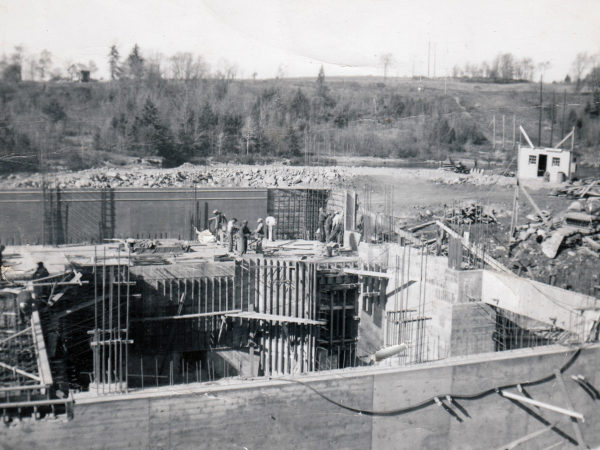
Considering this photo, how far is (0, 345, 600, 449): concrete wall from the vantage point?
1025 centimetres

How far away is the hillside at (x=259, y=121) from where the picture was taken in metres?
29.7

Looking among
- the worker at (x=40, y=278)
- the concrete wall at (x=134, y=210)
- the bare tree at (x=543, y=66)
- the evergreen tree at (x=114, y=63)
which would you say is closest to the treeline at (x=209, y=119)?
the evergreen tree at (x=114, y=63)

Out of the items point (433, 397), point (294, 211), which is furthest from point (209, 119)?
point (433, 397)

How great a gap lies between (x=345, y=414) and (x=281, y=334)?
3.81 metres

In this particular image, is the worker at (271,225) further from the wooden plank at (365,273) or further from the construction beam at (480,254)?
the construction beam at (480,254)

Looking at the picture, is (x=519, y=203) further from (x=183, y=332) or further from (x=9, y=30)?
(x=9, y=30)

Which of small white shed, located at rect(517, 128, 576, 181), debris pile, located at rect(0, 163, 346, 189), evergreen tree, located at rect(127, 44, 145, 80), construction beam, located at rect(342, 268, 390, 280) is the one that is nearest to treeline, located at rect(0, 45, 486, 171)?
evergreen tree, located at rect(127, 44, 145, 80)

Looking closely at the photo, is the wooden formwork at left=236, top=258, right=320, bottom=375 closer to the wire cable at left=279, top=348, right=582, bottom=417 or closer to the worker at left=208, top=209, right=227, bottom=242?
the wire cable at left=279, top=348, right=582, bottom=417

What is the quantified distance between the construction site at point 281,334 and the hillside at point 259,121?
10.3m

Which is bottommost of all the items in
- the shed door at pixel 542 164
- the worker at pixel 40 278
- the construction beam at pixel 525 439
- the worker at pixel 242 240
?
the construction beam at pixel 525 439

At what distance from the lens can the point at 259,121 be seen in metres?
36.3

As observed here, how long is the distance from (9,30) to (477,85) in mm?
35001

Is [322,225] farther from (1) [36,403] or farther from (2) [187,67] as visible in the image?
(2) [187,67]

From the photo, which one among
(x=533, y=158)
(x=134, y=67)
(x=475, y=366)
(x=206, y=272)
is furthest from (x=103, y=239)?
(x=134, y=67)
